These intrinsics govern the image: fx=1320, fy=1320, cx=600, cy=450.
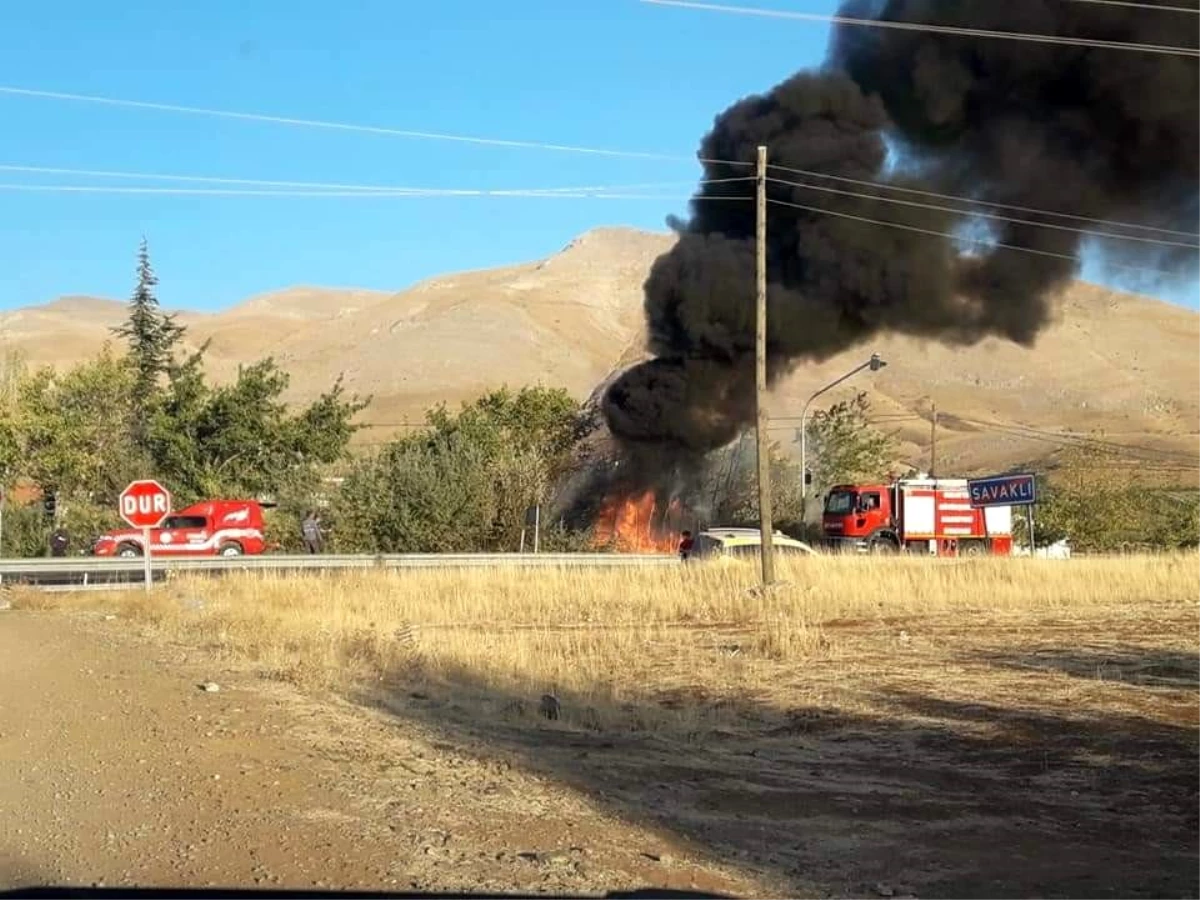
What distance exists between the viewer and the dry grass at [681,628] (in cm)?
1286

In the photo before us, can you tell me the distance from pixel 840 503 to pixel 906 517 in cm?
216

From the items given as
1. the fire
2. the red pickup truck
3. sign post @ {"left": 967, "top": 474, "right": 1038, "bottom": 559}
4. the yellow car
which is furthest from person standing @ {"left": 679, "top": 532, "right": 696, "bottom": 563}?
the red pickup truck

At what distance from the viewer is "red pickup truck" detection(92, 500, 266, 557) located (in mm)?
36062

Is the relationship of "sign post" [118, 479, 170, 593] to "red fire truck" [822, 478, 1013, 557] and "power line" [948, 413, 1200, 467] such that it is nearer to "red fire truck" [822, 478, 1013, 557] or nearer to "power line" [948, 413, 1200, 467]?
"red fire truck" [822, 478, 1013, 557]

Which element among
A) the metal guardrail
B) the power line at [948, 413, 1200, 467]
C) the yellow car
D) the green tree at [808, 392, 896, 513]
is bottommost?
the metal guardrail

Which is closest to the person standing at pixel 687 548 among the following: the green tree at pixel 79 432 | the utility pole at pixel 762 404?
the utility pole at pixel 762 404

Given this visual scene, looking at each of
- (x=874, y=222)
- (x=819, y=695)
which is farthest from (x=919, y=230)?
(x=819, y=695)

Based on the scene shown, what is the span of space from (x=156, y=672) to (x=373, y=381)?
368 feet

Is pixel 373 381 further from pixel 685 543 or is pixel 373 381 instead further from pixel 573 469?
pixel 685 543

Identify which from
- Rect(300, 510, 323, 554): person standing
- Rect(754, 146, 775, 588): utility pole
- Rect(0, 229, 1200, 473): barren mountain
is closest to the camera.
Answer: Rect(754, 146, 775, 588): utility pole

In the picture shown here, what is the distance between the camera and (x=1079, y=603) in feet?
74.2

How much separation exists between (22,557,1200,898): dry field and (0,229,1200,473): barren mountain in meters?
60.3

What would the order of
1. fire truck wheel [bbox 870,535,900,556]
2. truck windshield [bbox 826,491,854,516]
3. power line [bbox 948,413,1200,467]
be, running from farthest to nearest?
power line [bbox 948,413,1200,467]
truck windshield [bbox 826,491,854,516]
fire truck wheel [bbox 870,535,900,556]

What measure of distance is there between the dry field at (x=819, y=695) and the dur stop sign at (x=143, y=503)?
1.34 metres
